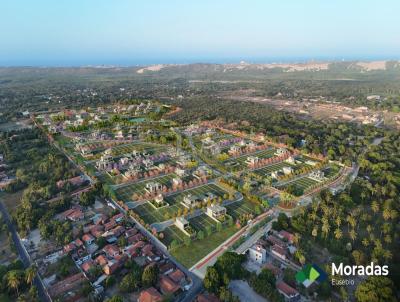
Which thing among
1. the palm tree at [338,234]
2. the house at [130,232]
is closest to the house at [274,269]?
the palm tree at [338,234]

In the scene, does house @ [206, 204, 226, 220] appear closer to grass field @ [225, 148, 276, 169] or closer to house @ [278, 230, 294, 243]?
house @ [278, 230, 294, 243]

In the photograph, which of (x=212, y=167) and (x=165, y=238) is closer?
(x=165, y=238)

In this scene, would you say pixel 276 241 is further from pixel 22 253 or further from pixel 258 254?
pixel 22 253

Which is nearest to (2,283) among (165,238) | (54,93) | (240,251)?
(165,238)

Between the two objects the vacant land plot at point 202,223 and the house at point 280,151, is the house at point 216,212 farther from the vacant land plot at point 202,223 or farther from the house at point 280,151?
the house at point 280,151

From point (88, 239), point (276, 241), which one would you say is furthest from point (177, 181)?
point (276, 241)

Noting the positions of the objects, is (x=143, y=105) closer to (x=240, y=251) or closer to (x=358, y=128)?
(x=358, y=128)

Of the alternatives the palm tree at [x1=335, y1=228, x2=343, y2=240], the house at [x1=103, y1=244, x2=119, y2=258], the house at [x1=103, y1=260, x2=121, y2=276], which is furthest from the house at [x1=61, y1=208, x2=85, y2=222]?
the palm tree at [x1=335, y1=228, x2=343, y2=240]
